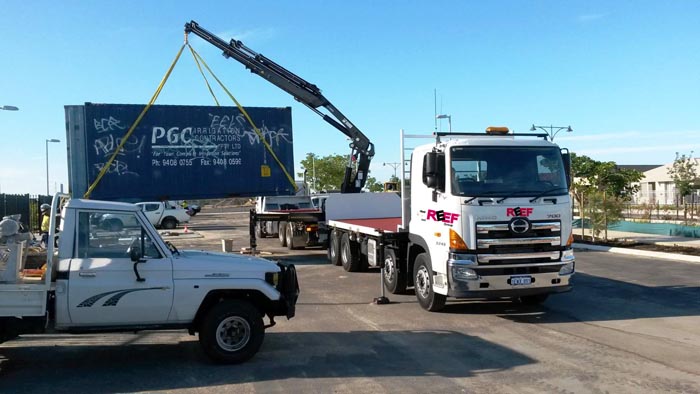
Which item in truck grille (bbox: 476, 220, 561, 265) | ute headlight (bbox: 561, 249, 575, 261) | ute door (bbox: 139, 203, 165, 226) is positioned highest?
ute door (bbox: 139, 203, 165, 226)

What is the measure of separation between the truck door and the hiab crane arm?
42.1 ft

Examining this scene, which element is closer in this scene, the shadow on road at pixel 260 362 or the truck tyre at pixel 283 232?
the shadow on road at pixel 260 362

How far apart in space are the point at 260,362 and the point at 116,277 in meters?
1.91

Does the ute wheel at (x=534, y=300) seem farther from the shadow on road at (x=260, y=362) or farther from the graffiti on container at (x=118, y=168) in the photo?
the graffiti on container at (x=118, y=168)

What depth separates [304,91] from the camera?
19.3 meters

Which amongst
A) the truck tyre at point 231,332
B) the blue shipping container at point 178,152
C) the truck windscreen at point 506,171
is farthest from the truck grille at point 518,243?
the blue shipping container at point 178,152

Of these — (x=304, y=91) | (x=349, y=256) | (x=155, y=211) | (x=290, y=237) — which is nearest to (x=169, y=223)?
(x=155, y=211)

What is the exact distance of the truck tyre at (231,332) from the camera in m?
6.70

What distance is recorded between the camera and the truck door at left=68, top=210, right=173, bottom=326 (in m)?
6.35

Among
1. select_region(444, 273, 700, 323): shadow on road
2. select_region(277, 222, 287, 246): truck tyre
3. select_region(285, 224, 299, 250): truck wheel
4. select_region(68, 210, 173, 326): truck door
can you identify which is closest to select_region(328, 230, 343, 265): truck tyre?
select_region(285, 224, 299, 250): truck wheel

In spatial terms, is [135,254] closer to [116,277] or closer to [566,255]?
[116,277]

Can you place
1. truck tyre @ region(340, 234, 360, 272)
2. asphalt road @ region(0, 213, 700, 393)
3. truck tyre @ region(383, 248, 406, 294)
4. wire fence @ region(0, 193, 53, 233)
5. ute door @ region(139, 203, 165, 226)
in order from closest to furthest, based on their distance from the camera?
asphalt road @ region(0, 213, 700, 393)
truck tyre @ region(383, 248, 406, 294)
truck tyre @ region(340, 234, 360, 272)
wire fence @ region(0, 193, 53, 233)
ute door @ region(139, 203, 165, 226)

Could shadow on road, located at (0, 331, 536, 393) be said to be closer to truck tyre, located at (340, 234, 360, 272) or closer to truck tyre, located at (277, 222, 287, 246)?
truck tyre, located at (340, 234, 360, 272)

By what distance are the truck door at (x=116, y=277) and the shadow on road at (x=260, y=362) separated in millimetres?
654
